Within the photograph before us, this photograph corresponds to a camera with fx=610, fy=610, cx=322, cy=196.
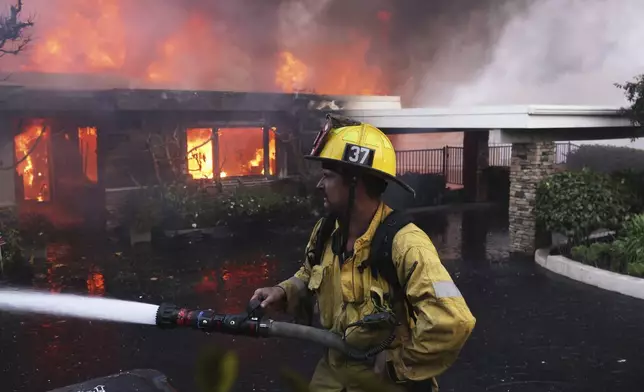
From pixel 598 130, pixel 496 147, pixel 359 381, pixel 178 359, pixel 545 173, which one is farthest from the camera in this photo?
pixel 496 147

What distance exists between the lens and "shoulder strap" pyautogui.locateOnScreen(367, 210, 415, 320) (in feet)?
7.36

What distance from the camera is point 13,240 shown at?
9.56 m

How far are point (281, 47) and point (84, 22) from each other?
279 inches

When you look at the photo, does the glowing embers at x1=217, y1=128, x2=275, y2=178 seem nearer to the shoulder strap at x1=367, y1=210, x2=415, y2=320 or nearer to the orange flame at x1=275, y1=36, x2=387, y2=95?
the orange flame at x1=275, y1=36, x2=387, y2=95

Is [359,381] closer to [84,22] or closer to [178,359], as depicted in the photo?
[178,359]

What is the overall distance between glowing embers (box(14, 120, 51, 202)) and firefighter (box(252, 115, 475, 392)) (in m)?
12.4

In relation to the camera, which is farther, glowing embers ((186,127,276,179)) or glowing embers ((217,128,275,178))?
glowing embers ((217,128,275,178))

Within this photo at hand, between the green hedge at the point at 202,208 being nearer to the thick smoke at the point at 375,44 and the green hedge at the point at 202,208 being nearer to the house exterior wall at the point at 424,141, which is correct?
the thick smoke at the point at 375,44

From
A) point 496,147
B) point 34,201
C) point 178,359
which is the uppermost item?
point 496,147

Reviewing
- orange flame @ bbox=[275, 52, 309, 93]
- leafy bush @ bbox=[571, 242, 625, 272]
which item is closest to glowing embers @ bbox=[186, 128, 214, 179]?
orange flame @ bbox=[275, 52, 309, 93]

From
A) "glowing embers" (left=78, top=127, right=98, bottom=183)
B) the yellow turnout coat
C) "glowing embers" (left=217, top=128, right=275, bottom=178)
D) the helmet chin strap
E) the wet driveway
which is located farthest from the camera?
"glowing embers" (left=217, top=128, right=275, bottom=178)

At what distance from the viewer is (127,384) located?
2.31 meters

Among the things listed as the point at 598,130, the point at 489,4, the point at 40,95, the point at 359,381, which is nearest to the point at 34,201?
the point at 40,95

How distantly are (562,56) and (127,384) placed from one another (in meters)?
23.2
